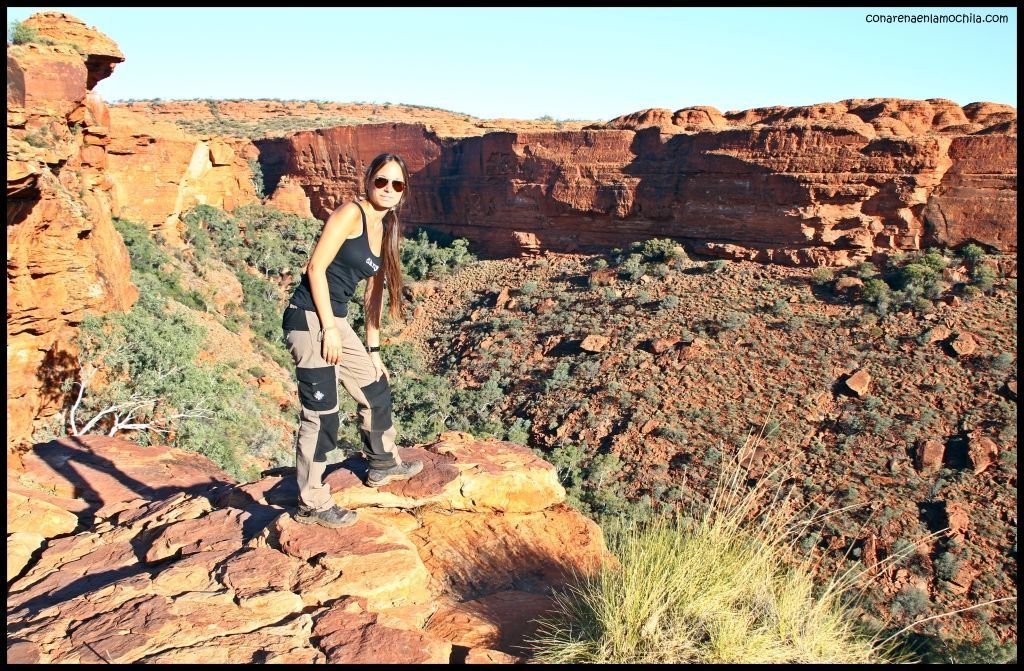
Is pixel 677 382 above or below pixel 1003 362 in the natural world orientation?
below

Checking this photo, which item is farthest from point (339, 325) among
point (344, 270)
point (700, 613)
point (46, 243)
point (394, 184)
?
point (46, 243)

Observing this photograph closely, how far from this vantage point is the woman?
3.41 meters

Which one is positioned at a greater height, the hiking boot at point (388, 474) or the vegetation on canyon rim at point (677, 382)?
the hiking boot at point (388, 474)

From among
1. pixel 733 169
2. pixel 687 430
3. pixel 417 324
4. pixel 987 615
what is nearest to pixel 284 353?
pixel 417 324

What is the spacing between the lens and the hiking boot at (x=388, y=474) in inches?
163


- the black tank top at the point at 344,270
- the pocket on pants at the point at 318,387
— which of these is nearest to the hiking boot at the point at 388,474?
the pocket on pants at the point at 318,387

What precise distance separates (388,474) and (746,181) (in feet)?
57.9

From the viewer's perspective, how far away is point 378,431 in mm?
4035

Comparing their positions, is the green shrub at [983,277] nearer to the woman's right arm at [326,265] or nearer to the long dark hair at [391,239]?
the long dark hair at [391,239]

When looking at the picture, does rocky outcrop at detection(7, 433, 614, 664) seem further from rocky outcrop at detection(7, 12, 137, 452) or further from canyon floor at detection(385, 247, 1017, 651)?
canyon floor at detection(385, 247, 1017, 651)

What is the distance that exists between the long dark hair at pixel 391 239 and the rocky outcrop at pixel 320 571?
118cm

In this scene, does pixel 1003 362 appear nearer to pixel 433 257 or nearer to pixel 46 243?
pixel 46 243

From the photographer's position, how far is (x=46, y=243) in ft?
27.0

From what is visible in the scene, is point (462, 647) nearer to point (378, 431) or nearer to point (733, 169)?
point (378, 431)
